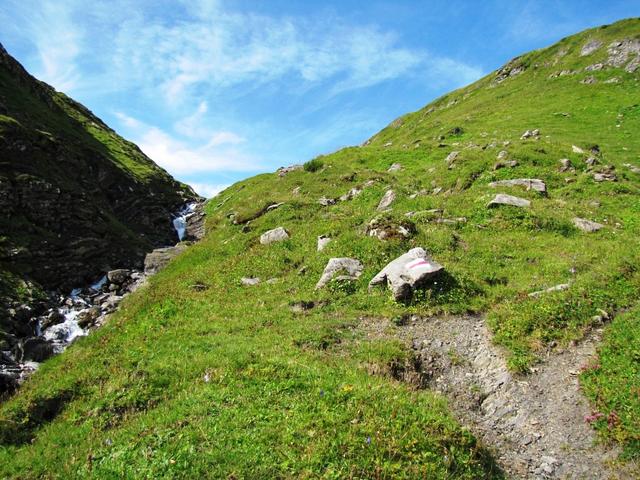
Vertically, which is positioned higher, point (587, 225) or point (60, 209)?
point (60, 209)

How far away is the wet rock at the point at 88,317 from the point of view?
2375 centimetres

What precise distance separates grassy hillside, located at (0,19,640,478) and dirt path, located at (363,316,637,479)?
482mm

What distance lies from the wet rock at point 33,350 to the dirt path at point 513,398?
15749 millimetres

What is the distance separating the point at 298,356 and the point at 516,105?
6598 centimetres

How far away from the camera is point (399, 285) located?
16141mm

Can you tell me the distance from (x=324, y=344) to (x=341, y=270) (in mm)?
5408

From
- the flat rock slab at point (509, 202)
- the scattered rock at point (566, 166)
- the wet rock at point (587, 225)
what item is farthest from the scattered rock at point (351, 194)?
the wet rock at point (587, 225)

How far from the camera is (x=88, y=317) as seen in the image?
24172 millimetres

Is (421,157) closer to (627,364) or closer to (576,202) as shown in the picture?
(576,202)

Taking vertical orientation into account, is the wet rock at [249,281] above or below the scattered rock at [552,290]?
below

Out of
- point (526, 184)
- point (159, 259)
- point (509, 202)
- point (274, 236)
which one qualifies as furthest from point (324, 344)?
point (159, 259)

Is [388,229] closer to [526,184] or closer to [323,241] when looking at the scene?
[323,241]

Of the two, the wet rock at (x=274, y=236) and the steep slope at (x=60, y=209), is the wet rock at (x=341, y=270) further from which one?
the steep slope at (x=60, y=209)

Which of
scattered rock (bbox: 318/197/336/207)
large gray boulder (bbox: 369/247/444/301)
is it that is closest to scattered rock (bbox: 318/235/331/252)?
large gray boulder (bbox: 369/247/444/301)
